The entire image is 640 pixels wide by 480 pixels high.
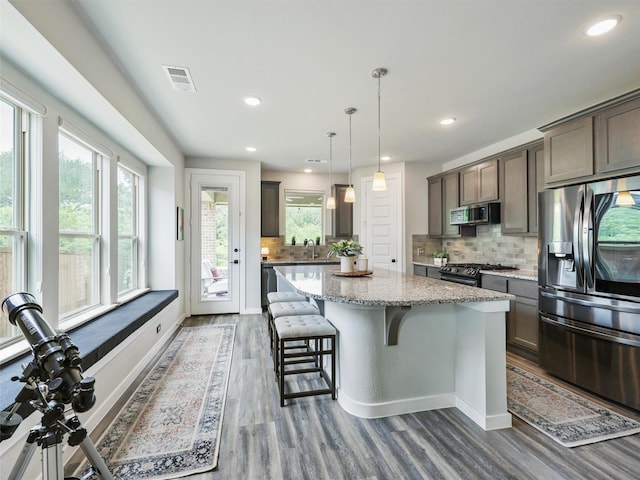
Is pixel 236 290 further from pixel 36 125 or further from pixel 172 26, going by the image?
pixel 172 26

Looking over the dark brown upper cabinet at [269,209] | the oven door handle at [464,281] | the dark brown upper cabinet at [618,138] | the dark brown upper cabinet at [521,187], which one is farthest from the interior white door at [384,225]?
the dark brown upper cabinet at [618,138]

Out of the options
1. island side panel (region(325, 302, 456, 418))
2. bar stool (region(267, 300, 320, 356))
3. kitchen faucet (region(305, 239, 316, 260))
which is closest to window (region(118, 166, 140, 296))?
bar stool (region(267, 300, 320, 356))

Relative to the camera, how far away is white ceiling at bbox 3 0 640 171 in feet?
5.98

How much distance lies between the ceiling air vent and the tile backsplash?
4021 millimetres

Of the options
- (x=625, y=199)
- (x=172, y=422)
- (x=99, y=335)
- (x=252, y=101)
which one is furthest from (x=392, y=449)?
(x=252, y=101)

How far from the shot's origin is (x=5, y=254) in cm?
186

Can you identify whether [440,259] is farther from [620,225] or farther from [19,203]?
[19,203]

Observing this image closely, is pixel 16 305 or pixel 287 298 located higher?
pixel 16 305

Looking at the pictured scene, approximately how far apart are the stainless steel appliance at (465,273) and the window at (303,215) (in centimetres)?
263

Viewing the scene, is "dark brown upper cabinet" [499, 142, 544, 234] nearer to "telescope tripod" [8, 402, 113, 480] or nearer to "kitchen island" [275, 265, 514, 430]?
"kitchen island" [275, 265, 514, 430]

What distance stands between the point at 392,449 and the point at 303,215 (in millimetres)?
4748

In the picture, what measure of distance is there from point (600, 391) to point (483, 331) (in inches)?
49.7

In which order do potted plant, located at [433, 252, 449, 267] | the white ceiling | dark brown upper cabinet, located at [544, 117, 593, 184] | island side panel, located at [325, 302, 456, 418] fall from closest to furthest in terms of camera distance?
the white ceiling
island side panel, located at [325, 302, 456, 418]
dark brown upper cabinet, located at [544, 117, 593, 184]
potted plant, located at [433, 252, 449, 267]

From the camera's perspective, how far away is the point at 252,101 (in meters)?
3.02
